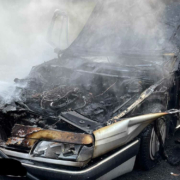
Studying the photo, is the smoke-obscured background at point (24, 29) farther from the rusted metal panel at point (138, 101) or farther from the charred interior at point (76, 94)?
the rusted metal panel at point (138, 101)

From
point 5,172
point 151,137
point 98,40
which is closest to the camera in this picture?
point 5,172

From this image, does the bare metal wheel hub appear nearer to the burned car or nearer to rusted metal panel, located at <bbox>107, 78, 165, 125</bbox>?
the burned car

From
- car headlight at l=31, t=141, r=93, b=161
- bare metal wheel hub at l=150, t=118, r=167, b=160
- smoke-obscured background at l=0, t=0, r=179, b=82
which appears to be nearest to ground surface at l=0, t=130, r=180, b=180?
bare metal wheel hub at l=150, t=118, r=167, b=160

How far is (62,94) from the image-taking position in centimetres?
303

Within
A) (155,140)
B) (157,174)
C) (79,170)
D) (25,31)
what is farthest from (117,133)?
(25,31)

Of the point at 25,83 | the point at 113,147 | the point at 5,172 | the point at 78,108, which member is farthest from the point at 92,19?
the point at 5,172

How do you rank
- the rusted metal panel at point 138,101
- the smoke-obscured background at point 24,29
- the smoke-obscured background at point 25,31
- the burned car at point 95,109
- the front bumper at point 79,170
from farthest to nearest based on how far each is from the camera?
the smoke-obscured background at point 24,29, the smoke-obscured background at point 25,31, the rusted metal panel at point 138,101, the burned car at point 95,109, the front bumper at point 79,170

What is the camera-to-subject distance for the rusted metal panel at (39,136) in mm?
2172

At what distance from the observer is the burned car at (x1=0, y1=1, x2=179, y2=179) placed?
7.22ft

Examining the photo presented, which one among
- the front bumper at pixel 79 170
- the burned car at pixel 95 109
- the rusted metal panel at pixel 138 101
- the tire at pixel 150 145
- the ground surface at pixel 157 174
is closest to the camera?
the front bumper at pixel 79 170

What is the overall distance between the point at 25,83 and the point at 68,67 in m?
0.79

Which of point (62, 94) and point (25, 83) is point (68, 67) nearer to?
point (25, 83)

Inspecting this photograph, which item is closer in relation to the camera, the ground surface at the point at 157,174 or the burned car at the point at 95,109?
the burned car at the point at 95,109

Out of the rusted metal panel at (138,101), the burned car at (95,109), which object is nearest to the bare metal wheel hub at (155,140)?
the burned car at (95,109)
